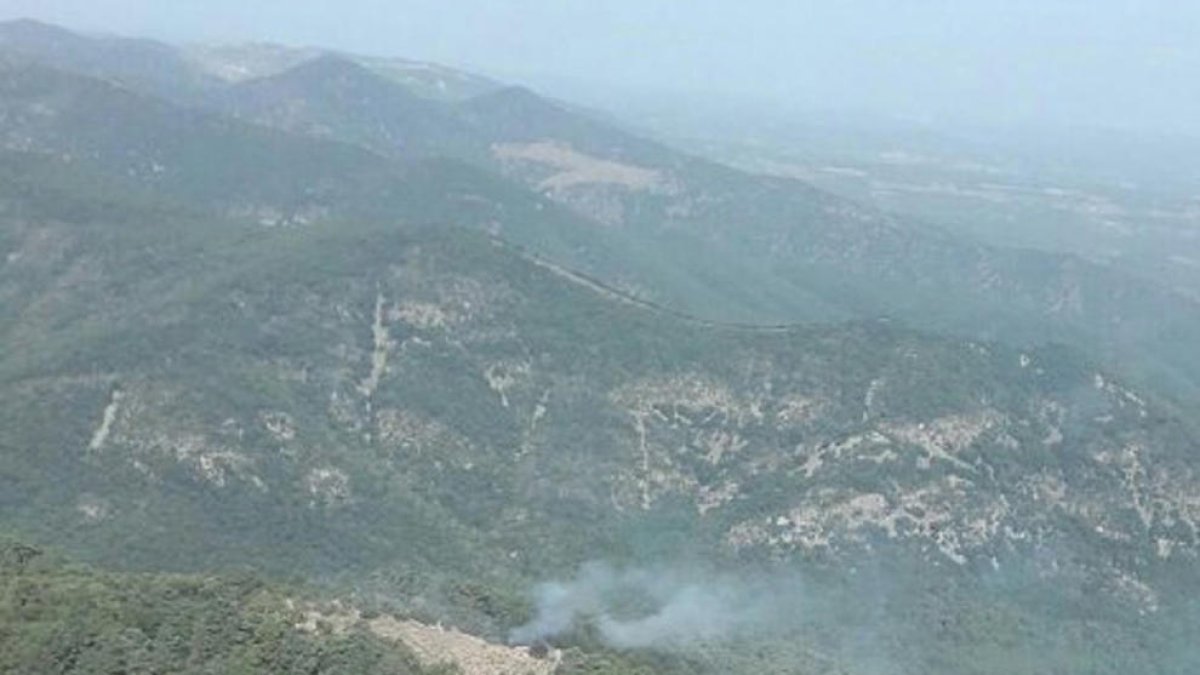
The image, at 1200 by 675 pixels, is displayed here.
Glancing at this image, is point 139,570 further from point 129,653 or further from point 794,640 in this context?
point 794,640

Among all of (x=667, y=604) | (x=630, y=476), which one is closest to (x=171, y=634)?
(x=667, y=604)

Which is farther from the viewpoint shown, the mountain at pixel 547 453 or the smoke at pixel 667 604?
the mountain at pixel 547 453

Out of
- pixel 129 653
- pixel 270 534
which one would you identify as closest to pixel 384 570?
pixel 270 534

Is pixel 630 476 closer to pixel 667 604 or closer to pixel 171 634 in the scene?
pixel 667 604

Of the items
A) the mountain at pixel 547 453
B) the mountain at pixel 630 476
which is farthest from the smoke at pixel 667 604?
the mountain at pixel 547 453

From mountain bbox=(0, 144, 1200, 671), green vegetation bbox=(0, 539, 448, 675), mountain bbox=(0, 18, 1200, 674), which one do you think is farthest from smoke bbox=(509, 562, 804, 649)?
green vegetation bbox=(0, 539, 448, 675)

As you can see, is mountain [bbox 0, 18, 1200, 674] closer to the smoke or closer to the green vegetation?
the smoke

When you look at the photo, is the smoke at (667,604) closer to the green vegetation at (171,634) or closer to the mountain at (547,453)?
the mountain at (547,453)

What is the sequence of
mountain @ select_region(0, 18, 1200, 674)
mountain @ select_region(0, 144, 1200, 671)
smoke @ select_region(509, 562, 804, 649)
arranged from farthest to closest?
mountain @ select_region(0, 144, 1200, 671)
mountain @ select_region(0, 18, 1200, 674)
smoke @ select_region(509, 562, 804, 649)
